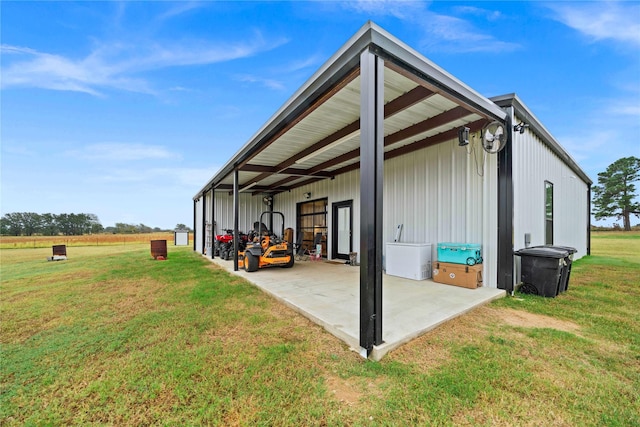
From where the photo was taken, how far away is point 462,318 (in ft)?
10.6

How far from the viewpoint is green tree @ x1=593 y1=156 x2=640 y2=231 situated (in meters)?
25.2

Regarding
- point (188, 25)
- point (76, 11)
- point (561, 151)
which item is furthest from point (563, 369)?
point (76, 11)

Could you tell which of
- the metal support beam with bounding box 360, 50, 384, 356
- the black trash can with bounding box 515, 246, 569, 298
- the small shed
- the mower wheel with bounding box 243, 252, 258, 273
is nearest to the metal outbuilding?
the metal support beam with bounding box 360, 50, 384, 356

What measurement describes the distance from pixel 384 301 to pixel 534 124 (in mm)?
4999

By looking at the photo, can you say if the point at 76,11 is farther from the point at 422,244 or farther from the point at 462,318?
the point at 462,318

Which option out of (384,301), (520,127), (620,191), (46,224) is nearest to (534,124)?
(520,127)

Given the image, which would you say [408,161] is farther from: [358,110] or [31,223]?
[31,223]

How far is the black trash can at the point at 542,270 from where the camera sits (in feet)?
13.5

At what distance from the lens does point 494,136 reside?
14.1 ft

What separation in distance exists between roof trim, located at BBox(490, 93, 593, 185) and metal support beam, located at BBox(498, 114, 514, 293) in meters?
0.22

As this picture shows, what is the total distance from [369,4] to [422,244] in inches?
188

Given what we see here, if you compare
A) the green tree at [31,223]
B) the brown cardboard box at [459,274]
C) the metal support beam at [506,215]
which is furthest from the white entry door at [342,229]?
the green tree at [31,223]

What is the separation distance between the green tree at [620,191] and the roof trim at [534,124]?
88.1ft

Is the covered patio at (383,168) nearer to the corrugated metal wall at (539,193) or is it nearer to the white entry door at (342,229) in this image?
the white entry door at (342,229)
